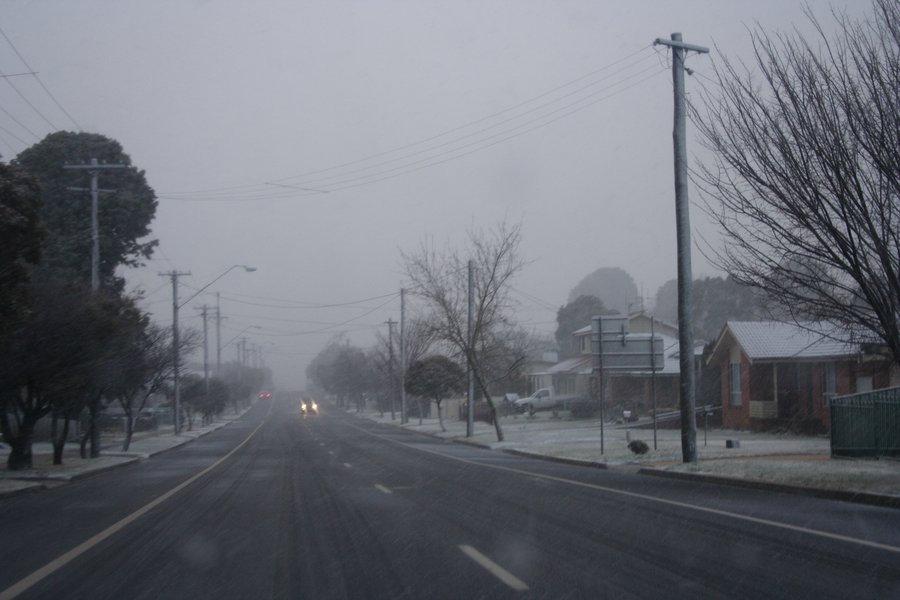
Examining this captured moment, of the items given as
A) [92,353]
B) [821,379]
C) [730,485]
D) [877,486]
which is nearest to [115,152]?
[92,353]

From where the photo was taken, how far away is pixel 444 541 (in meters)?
12.2

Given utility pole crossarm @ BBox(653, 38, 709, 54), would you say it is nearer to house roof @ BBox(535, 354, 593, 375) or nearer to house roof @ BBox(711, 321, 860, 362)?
house roof @ BBox(711, 321, 860, 362)

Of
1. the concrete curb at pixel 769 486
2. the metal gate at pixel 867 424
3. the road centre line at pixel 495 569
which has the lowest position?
the concrete curb at pixel 769 486

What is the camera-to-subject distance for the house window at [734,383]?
4375cm

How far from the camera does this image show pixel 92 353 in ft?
84.0

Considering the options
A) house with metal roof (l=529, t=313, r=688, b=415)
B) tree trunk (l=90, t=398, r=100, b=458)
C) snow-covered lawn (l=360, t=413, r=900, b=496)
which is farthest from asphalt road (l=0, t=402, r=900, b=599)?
house with metal roof (l=529, t=313, r=688, b=415)

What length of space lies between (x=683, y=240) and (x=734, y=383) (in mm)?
22456

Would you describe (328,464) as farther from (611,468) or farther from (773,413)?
(773,413)

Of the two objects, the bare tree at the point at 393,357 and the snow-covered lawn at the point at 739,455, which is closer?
the snow-covered lawn at the point at 739,455

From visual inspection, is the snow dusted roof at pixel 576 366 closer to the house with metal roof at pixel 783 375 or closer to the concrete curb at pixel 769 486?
the house with metal roof at pixel 783 375

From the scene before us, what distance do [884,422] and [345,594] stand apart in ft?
60.5

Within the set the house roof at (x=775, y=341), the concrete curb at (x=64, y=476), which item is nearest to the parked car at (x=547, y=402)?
the house roof at (x=775, y=341)

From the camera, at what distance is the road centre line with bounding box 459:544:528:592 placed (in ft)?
30.6

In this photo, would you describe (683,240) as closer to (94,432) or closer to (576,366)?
(94,432)
